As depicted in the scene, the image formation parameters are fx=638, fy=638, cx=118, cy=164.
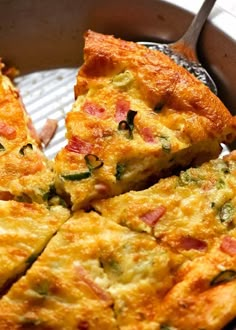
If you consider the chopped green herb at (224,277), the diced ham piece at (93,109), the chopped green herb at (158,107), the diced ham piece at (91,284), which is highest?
the chopped green herb at (158,107)

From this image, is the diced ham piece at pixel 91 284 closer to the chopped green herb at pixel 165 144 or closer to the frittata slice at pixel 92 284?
the frittata slice at pixel 92 284

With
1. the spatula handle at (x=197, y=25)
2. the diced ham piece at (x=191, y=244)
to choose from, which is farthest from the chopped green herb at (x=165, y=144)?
the spatula handle at (x=197, y=25)

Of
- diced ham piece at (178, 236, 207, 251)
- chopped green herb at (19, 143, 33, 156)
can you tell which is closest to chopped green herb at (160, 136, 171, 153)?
diced ham piece at (178, 236, 207, 251)

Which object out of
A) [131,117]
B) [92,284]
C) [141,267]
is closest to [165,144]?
[131,117]

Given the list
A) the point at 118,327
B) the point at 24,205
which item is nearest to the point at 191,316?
the point at 118,327

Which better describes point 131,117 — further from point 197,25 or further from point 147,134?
point 197,25

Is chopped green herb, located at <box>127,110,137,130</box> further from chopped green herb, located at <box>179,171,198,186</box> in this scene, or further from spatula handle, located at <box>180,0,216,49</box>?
spatula handle, located at <box>180,0,216,49</box>

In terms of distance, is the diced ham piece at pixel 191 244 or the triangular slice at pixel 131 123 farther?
the triangular slice at pixel 131 123
